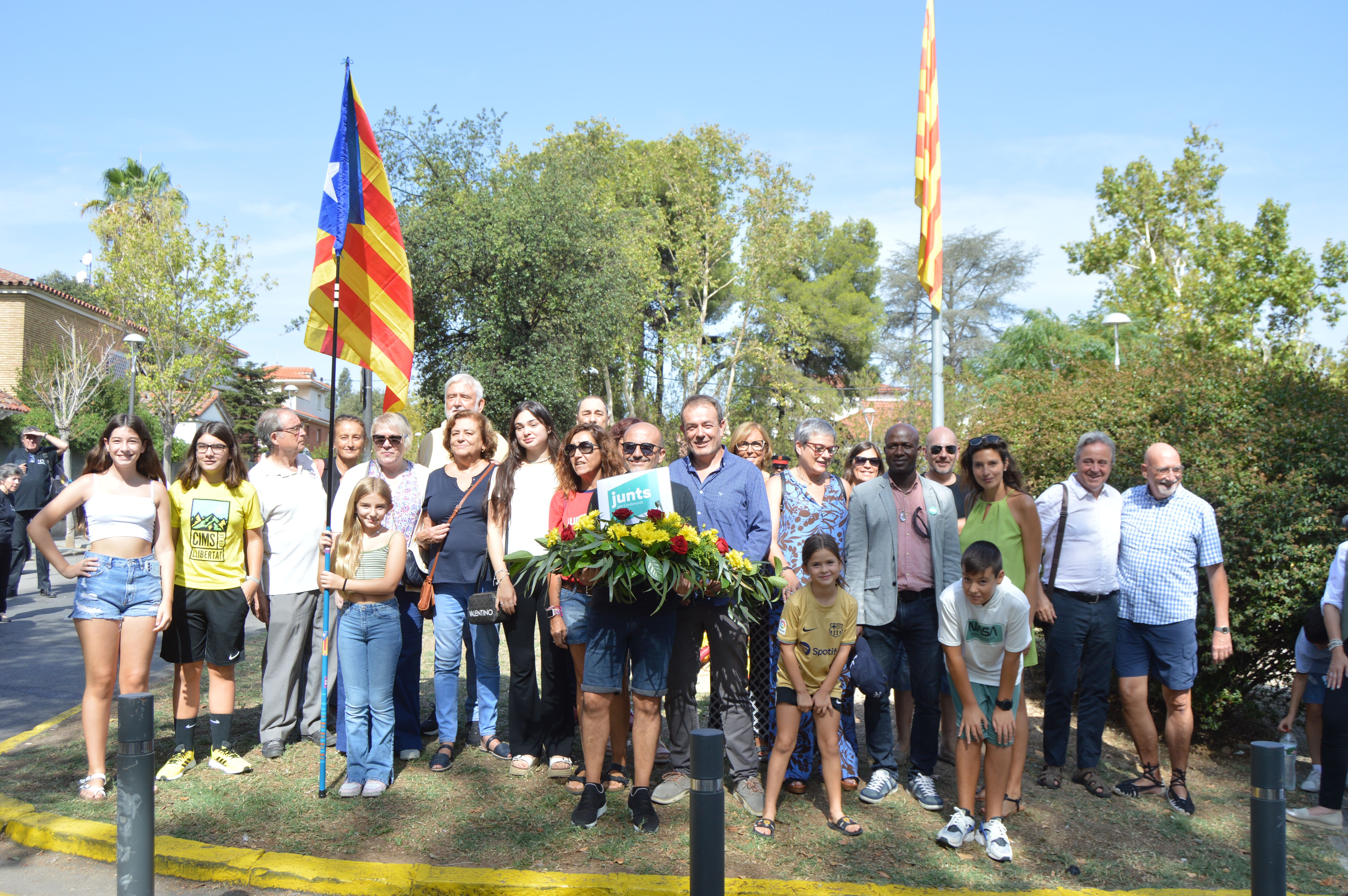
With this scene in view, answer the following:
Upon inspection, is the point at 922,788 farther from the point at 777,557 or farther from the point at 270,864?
the point at 270,864

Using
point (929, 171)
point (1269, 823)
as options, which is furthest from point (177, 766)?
point (929, 171)

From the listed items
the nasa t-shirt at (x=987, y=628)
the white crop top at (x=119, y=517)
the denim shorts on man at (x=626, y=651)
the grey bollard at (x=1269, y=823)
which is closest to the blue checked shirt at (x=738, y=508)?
the denim shorts on man at (x=626, y=651)

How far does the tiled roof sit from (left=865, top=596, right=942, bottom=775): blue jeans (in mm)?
35741

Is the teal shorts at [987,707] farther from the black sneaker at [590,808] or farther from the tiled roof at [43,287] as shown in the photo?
the tiled roof at [43,287]

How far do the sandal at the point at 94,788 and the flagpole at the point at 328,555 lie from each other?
3.70ft

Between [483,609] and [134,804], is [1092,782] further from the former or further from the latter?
[134,804]

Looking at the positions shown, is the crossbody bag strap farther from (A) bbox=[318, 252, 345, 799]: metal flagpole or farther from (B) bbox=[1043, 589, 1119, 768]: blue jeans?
(A) bbox=[318, 252, 345, 799]: metal flagpole

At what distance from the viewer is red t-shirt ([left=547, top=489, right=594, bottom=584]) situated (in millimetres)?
5332

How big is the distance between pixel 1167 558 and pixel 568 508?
3.75 meters

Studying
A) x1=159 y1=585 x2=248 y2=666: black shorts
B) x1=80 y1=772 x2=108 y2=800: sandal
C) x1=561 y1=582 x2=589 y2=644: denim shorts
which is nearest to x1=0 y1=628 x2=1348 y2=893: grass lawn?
x1=80 y1=772 x2=108 y2=800: sandal

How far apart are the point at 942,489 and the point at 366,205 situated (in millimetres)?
4945

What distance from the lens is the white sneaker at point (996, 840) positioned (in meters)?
4.43

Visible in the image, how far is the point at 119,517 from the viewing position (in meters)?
5.02

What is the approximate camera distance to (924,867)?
4.33m
